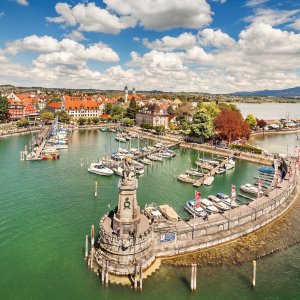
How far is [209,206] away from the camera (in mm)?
40500

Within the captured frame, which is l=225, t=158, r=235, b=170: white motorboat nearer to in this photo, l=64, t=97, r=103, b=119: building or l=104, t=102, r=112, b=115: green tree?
l=64, t=97, r=103, b=119: building

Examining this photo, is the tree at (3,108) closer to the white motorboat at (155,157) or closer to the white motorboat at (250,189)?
the white motorboat at (155,157)

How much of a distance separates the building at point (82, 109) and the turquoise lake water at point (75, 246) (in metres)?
77.7

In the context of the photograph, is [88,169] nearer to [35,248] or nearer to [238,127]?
[35,248]

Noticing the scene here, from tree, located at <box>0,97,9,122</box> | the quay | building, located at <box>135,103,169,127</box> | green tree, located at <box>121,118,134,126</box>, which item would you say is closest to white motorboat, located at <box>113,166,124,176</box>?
the quay

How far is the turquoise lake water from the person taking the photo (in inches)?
979

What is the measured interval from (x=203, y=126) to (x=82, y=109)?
70718 mm

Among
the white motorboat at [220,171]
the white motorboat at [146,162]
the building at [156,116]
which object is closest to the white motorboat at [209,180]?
the white motorboat at [220,171]

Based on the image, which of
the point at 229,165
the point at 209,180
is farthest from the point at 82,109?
the point at 209,180

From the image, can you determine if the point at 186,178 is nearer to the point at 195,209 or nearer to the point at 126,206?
the point at 195,209

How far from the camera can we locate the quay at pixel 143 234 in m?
26.3

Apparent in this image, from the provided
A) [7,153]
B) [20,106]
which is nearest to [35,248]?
[7,153]

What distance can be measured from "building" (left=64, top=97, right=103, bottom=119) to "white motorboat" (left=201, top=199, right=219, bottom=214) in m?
105

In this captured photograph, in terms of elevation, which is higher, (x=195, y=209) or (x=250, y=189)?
(x=195, y=209)
